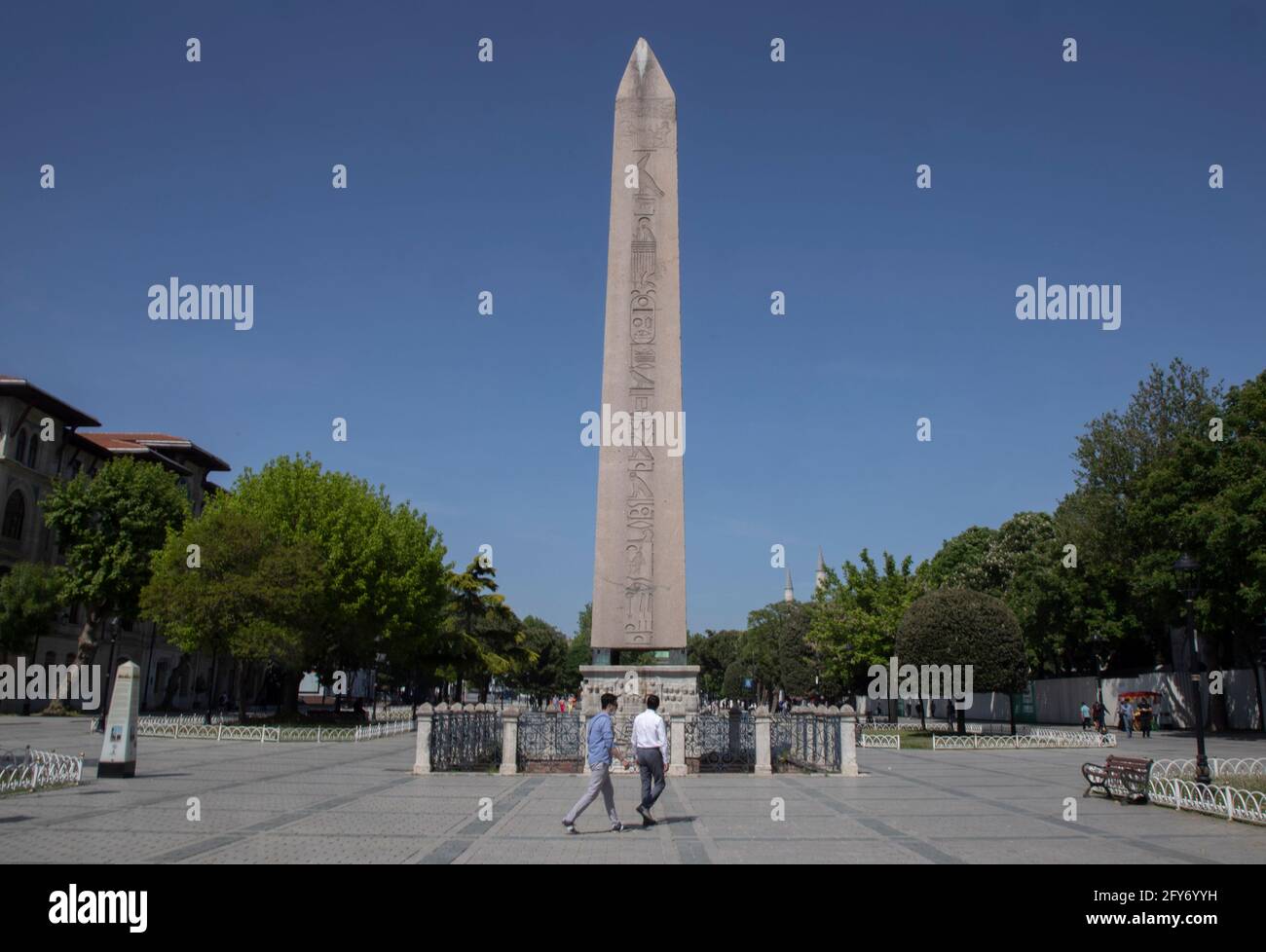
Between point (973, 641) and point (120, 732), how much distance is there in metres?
22.3

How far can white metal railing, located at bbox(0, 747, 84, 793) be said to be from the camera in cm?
1284

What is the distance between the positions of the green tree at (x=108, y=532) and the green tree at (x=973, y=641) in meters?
29.1

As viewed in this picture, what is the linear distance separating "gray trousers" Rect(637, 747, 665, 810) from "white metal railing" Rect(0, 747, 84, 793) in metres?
8.19

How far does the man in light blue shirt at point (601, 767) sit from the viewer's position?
1002cm

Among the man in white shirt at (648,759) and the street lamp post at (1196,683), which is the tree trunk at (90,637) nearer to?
the man in white shirt at (648,759)

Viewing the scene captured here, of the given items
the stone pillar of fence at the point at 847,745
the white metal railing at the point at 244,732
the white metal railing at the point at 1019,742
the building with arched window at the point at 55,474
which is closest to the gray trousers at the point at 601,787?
the stone pillar of fence at the point at 847,745

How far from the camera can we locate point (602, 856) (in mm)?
8617

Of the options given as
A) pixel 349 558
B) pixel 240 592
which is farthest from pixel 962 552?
pixel 240 592

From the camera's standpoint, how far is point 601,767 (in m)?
10.3

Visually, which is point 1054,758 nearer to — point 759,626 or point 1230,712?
point 1230,712

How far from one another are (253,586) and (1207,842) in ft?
82.6

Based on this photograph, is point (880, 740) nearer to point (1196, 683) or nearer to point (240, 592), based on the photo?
point (1196, 683)

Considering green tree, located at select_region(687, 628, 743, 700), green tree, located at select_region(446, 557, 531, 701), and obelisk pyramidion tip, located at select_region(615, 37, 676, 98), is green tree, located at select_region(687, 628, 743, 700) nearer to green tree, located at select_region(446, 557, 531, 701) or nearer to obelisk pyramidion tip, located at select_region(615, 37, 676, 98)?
green tree, located at select_region(446, 557, 531, 701)
